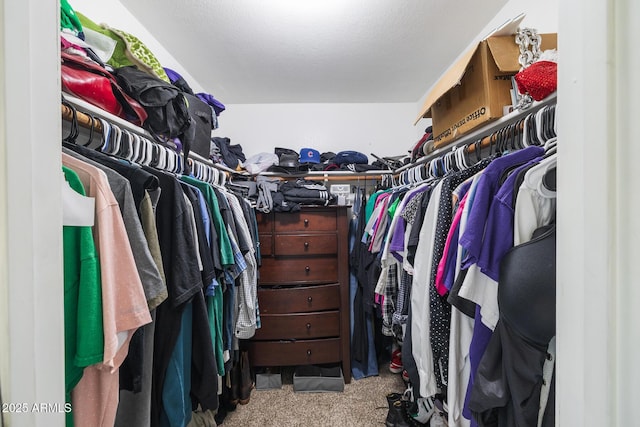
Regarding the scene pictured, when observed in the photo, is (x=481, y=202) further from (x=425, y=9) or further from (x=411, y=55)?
(x=411, y=55)

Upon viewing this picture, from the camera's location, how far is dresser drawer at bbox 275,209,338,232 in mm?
1796

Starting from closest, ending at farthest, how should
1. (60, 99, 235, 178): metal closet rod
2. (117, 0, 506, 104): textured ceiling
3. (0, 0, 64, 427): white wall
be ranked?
(0, 0, 64, 427): white wall → (60, 99, 235, 178): metal closet rod → (117, 0, 506, 104): textured ceiling

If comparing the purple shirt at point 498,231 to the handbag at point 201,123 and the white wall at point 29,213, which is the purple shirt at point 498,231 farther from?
the handbag at point 201,123

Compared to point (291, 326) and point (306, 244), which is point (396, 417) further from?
point (306, 244)

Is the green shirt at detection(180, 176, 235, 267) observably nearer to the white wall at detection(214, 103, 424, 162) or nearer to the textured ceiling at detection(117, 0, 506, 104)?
the textured ceiling at detection(117, 0, 506, 104)

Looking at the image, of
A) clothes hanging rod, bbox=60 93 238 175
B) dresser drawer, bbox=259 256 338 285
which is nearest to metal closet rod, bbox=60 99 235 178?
clothes hanging rod, bbox=60 93 238 175

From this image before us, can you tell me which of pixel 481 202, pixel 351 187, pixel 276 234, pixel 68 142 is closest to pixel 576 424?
pixel 481 202

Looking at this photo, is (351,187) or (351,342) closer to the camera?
(351,342)

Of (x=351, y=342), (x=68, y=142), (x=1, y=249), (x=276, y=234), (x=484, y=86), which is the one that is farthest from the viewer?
(x=351, y=342)

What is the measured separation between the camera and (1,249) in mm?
322

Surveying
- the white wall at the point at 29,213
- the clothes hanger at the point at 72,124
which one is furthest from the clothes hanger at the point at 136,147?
the white wall at the point at 29,213

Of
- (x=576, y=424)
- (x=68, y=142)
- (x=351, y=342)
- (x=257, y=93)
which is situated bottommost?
(x=351, y=342)

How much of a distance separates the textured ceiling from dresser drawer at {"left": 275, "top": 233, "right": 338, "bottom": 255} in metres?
1.19

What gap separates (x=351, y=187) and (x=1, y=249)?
2104 mm
